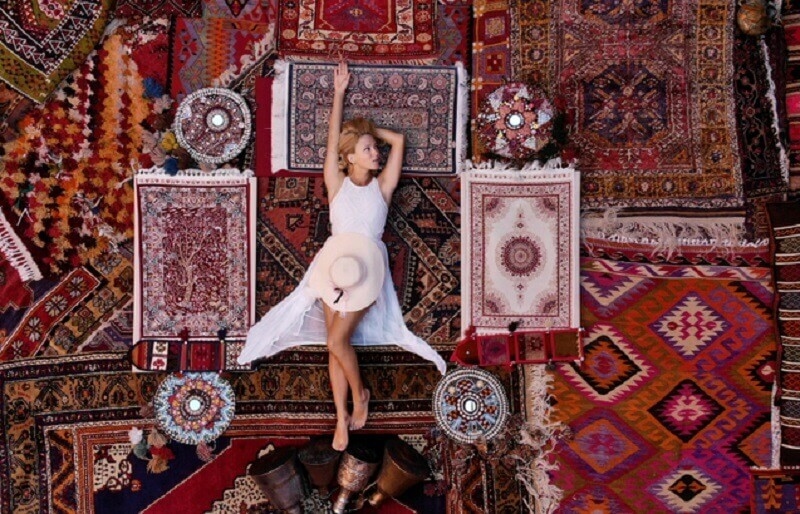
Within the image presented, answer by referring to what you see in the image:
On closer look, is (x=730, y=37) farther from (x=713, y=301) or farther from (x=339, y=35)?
(x=339, y=35)

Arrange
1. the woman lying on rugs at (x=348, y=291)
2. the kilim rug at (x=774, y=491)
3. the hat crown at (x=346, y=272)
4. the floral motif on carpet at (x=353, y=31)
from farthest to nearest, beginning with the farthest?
the floral motif on carpet at (x=353, y=31)
the kilim rug at (x=774, y=491)
the woman lying on rugs at (x=348, y=291)
the hat crown at (x=346, y=272)

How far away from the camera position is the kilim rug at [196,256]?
3.21m

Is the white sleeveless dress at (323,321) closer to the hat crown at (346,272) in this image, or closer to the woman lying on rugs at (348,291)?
the woman lying on rugs at (348,291)

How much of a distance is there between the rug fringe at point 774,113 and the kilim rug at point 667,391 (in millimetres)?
492

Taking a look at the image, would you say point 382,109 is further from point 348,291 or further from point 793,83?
point 793,83

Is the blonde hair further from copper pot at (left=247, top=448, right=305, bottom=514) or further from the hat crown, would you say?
copper pot at (left=247, top=448, right=305, bottom=514)

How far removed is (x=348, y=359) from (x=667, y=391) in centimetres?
151

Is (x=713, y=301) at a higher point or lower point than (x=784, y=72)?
lower

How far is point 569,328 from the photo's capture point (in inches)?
126

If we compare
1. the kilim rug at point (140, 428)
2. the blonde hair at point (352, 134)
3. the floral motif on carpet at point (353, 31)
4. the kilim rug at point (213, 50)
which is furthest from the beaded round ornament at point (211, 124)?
the kilim rug at point (140, 428)

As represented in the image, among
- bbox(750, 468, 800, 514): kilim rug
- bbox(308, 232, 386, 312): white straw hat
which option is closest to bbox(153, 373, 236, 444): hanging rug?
bbox(308, 232, 386, 312): white straw hat

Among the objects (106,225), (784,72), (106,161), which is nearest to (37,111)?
(106,161)

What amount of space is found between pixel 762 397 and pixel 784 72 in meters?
1.54

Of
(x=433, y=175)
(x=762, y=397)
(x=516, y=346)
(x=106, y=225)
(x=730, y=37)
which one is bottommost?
(x=762, y=397)
